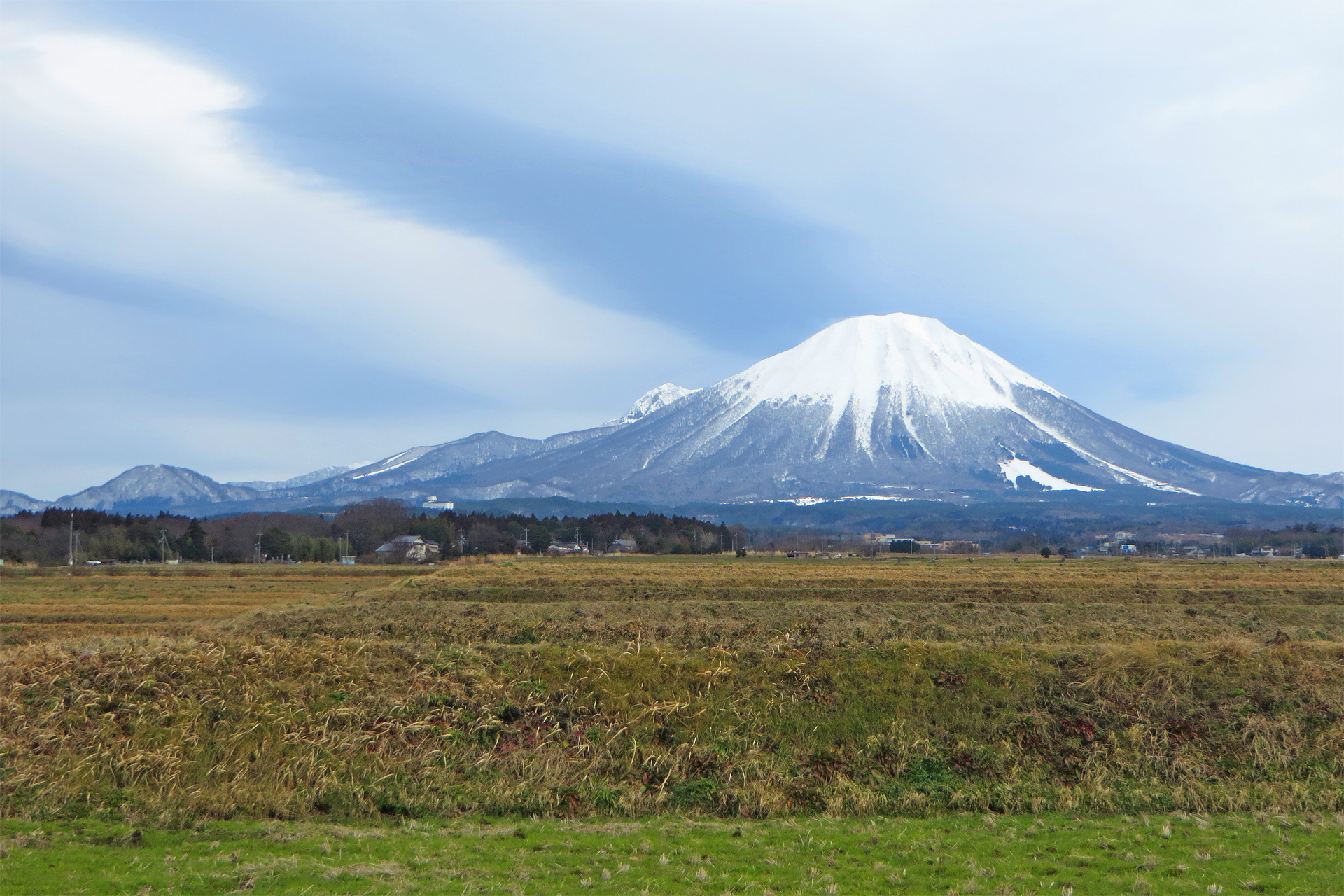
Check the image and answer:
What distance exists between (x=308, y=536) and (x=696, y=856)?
A: 125 metres

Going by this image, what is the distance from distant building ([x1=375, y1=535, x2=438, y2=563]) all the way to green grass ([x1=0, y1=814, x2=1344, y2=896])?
90.9 m

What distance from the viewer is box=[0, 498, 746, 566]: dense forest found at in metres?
97.4

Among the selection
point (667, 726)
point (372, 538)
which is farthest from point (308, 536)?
point (667, 726)

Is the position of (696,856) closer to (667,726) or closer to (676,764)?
(676,764)

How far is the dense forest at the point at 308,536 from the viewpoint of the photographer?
319ft

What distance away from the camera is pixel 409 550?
11112 centimetres

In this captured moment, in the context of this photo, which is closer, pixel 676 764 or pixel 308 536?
pixel 676 764

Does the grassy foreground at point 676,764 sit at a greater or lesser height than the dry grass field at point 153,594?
greater

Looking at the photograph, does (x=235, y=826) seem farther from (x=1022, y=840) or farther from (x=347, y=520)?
(x=347, y=520)

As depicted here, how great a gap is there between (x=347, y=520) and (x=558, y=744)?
150 metres

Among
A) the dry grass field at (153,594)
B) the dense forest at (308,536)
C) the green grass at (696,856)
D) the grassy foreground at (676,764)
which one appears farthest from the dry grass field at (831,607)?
the dense forest at (308,536)

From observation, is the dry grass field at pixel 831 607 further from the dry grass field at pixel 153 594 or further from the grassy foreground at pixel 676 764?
the dry grass field at pixel 153 594

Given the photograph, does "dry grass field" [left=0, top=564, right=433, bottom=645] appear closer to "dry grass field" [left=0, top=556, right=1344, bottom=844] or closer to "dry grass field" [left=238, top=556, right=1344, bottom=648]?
"dry grass field" [left=238, top=556, right=1344, bottom=648]

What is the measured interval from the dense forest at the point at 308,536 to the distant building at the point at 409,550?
6.27 feet
